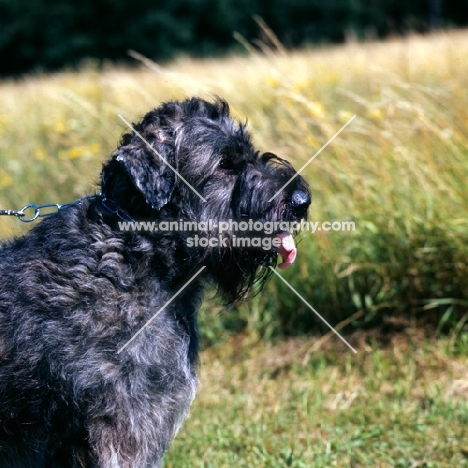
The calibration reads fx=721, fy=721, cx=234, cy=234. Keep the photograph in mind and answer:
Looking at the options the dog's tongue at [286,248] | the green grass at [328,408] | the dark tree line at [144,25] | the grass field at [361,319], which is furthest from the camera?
the dark tree line at [144,25]

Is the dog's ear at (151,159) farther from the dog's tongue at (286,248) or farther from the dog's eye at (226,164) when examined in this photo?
the dog's tongue at (286,248)

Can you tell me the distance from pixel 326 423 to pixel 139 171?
96.1 inches

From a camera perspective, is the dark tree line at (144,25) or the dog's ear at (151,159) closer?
the dog's ear at (151,159)

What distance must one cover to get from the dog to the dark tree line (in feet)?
105

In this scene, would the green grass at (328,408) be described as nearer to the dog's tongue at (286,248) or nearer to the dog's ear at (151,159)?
the dog's tongue at (286,248)

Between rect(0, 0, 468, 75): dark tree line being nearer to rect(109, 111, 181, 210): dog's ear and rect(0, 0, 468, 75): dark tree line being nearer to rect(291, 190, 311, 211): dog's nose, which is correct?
rect(109, 111, 181, 210): dog's ear

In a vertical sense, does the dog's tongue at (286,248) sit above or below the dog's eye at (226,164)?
below

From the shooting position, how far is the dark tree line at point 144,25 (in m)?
35.6

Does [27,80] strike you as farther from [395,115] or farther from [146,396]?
[146,396]

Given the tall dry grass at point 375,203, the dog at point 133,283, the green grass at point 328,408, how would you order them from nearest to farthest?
1. the dog at point 133,283
2. the green grass at point 328,408
3. the tall dry grass at point 375,203

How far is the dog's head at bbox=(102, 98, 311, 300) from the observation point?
373 centimetres

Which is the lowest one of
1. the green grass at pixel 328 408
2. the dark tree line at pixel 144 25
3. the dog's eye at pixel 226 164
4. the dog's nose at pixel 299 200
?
the dark tree line at pixel 144 25

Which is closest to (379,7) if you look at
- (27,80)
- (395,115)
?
(27,80)

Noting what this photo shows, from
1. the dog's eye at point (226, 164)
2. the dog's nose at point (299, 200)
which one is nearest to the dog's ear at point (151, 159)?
the dog's eye at point (226, 164)
